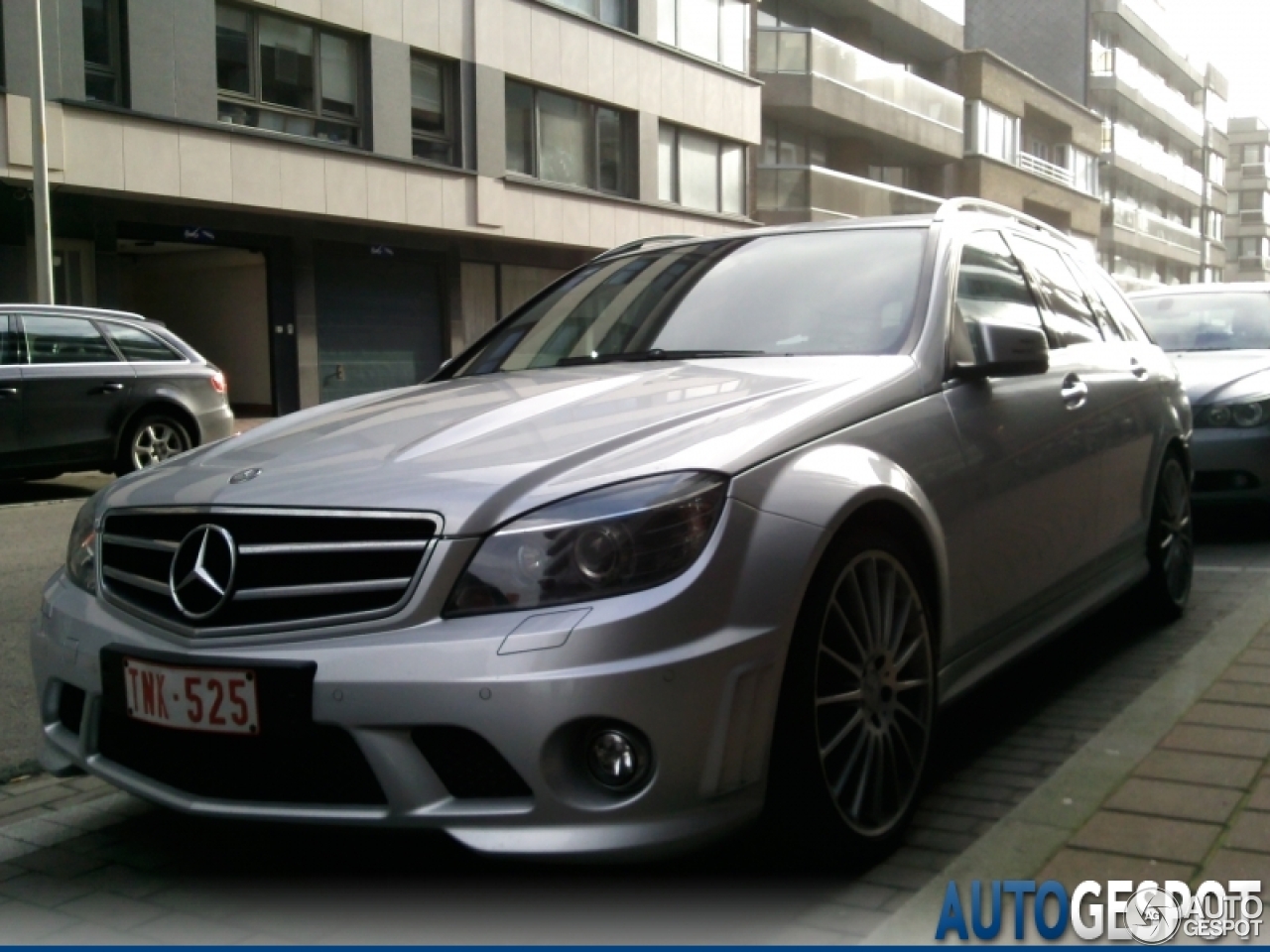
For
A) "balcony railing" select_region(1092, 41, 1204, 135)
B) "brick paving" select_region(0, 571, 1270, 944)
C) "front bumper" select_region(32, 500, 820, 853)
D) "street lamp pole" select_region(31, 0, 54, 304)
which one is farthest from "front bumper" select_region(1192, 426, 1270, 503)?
"balcony railing" select_region(1092, 41, 1204, 135)

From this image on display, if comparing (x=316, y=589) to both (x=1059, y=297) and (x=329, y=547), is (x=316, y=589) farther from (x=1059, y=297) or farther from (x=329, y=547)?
(x=1059, y=297)

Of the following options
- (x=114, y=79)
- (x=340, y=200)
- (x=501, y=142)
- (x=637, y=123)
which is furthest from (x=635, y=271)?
(x=637, y=123)

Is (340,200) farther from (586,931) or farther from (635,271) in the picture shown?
(586,931)

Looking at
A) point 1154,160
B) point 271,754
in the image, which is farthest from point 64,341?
point 1154,160

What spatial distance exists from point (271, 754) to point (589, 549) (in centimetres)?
75

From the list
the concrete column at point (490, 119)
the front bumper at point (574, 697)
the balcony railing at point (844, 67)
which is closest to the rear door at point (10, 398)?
the front bumper at point (574, 697)

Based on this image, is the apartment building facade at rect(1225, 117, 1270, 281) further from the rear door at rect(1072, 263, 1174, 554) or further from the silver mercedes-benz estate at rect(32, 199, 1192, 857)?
the silver mercedes-benz estate at rect(32, 199, 1192, 857)

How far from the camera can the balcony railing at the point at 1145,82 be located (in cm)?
5516

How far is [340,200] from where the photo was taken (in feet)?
70.4

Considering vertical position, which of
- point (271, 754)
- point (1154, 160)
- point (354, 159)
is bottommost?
point (271, 754)

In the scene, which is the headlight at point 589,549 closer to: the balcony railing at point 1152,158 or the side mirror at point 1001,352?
the side mirror at point 1001,352

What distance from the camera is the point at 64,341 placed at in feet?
38.3

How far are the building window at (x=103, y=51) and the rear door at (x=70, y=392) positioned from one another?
7.64 meters

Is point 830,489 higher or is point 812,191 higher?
point 812,191
